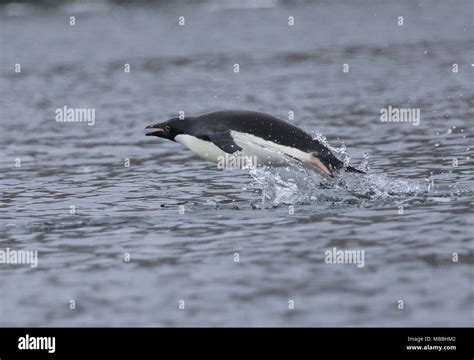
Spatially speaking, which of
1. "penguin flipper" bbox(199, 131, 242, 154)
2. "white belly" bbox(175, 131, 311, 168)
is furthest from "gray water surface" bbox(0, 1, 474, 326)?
"penguin flipper" bbox(199, 131, 242, 154)

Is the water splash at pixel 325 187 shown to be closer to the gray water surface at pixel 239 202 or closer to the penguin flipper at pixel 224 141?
the gray water surface at pixel 239 202

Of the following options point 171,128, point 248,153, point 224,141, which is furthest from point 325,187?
point 171,128

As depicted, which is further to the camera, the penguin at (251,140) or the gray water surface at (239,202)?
the penguin at (251,140)

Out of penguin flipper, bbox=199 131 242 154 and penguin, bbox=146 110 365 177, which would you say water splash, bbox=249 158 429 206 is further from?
penguin flipper, bbox=199 131 242 154

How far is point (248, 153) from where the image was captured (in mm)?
15758

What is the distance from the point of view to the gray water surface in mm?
10570

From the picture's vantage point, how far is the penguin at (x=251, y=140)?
50.6 ft

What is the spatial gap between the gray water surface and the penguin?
29cm

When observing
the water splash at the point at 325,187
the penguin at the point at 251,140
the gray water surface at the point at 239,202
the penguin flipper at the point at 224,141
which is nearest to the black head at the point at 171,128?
the penguin at the point at 251,140

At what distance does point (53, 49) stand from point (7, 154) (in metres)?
23.9

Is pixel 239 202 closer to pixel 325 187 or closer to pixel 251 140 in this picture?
pixel 251 140

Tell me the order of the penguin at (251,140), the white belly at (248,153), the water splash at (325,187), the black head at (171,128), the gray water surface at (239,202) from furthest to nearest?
the black head at (171,128)
the white belly at (248,153)
the penguin at (251,140)
the water splash at (325,187)
the gray water surface at (239,202)
